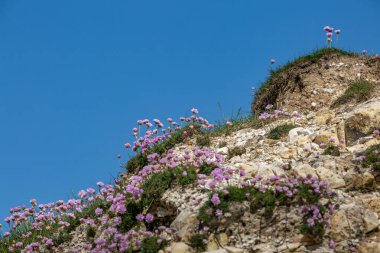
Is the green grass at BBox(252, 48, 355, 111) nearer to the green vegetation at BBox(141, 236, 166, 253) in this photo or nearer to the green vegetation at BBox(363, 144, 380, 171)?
the green vegetation at BBox(363, 144, 380, 171)

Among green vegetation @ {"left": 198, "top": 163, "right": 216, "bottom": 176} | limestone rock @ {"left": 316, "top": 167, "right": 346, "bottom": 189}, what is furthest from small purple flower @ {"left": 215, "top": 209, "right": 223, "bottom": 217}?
limestone rock @ {"left": 316, "top": 167, "right": 346, "bottom": 189}

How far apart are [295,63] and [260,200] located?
1433 centimetres

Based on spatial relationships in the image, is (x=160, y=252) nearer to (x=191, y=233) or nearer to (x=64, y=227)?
(x=191, y=233)

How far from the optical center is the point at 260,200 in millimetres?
10453

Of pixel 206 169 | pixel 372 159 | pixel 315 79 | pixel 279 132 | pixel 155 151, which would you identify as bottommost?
pixel 372 159

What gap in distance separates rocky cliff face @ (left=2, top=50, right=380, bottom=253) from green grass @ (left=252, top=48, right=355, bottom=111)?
28.6ft

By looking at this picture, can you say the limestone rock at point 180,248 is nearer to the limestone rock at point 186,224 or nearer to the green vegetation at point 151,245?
the limestone rock at point 186,224

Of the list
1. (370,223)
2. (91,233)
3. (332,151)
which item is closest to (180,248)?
(91,233)

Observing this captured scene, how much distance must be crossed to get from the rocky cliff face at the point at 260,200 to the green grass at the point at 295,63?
870 cm

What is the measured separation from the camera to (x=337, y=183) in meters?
11.2

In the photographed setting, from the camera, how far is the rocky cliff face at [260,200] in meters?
10.2

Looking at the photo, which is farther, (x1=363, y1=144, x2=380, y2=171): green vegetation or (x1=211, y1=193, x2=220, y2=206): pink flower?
(x1=363, y1=144, x2=380, y2=171): green vegetation

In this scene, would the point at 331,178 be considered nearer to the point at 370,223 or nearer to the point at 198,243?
the point at 370,223

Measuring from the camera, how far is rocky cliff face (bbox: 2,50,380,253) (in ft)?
33.4
